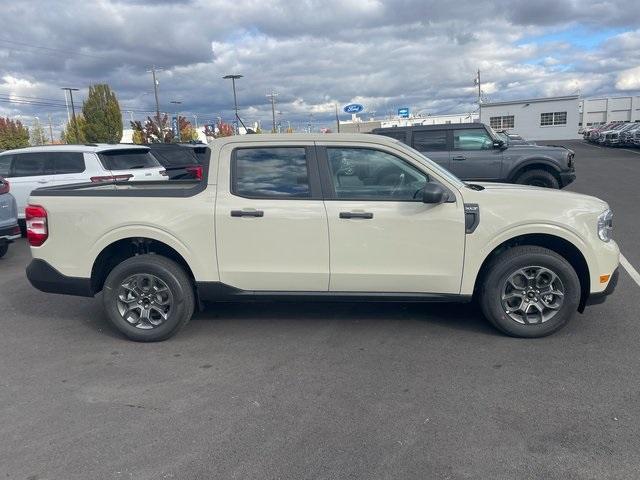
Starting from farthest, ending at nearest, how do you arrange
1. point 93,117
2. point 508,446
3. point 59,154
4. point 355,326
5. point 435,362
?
point 93,117 < point 59,154 < point 355,326 < point 435,362 < point 508,446

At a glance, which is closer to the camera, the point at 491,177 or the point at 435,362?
the point at 435,362

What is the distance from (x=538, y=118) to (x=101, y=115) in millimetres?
44324

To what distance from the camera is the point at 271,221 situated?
4.50 metres

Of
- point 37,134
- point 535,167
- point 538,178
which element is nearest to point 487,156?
point 535,167

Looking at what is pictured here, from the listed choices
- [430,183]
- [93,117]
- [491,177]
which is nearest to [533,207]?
[430,183]

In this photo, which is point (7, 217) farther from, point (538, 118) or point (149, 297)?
point (538, 118)

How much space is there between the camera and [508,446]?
3045 mm

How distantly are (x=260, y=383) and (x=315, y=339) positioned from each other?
92cm

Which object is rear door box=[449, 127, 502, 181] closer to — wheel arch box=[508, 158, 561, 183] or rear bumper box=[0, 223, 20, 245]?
wheel arch box=[508, 158, 561, 183]

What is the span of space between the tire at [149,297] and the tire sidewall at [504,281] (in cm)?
262

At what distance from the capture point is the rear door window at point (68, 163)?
980cm

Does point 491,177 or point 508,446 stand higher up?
point 491,177

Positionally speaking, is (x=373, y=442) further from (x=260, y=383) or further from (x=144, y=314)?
(x=144, y=314)

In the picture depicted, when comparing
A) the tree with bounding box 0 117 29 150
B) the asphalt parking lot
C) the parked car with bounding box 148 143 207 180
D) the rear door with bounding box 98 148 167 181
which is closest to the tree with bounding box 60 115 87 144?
the tree with bounding box 0 117 29 150
